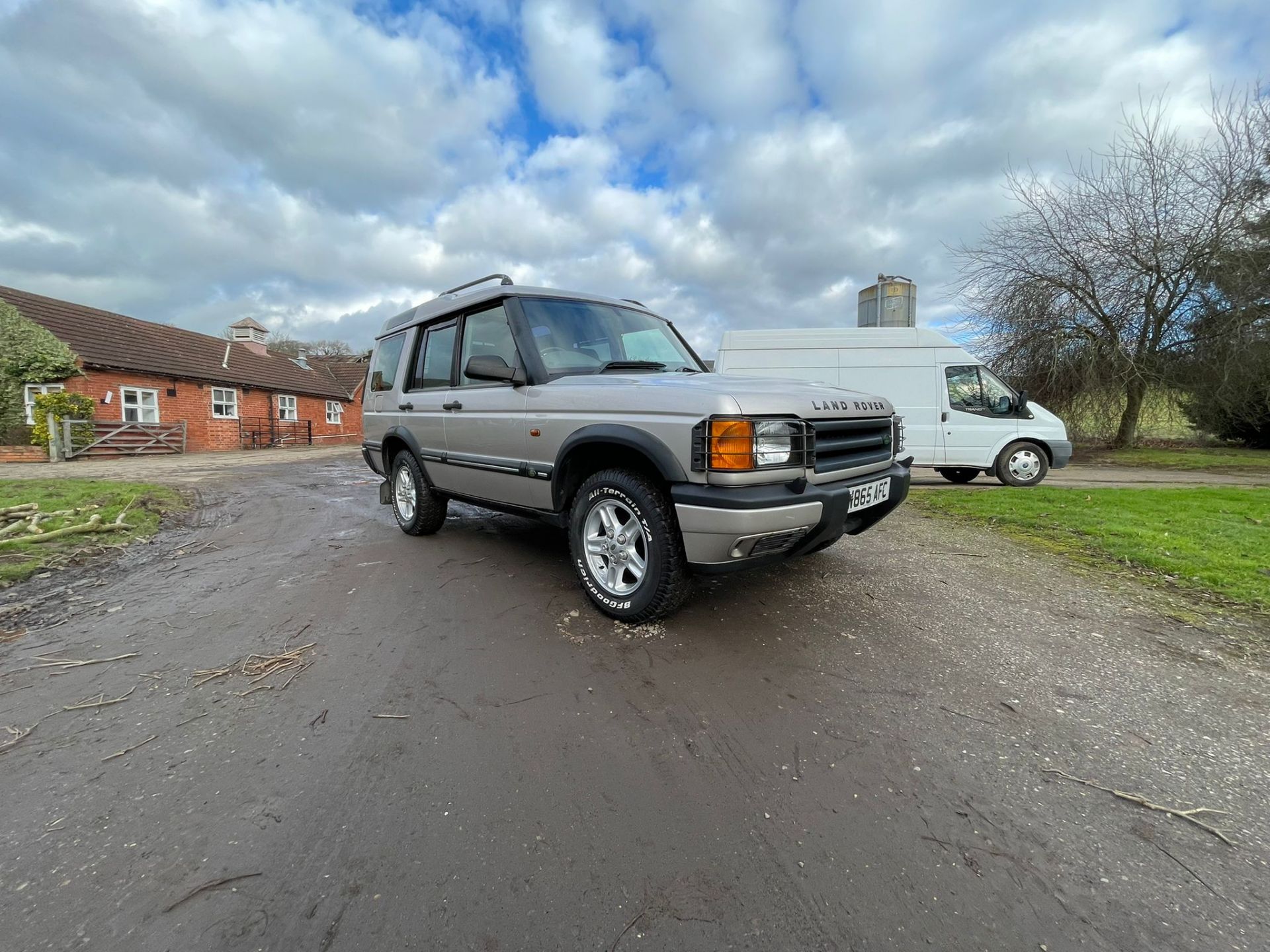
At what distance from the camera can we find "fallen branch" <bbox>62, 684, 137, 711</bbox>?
2.27m

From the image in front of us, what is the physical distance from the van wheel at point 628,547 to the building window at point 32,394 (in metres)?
19.8

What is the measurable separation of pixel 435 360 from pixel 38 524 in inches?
158

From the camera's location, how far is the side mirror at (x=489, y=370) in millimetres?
3570

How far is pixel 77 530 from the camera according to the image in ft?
16.4

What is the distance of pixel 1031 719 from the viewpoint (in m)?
2.18

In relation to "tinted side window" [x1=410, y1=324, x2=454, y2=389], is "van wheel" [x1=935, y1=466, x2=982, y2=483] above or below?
below

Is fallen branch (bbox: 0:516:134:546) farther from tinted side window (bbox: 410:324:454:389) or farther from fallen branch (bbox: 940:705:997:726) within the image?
fallen branch (bbox: 940:705:997:726)

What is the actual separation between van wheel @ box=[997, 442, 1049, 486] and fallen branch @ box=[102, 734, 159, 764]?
10286mm

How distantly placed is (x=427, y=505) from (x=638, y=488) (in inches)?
115

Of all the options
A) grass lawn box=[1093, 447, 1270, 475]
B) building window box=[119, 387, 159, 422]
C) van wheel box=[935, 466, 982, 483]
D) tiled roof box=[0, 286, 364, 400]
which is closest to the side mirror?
van wheel box=[935, 466, 982, 483]

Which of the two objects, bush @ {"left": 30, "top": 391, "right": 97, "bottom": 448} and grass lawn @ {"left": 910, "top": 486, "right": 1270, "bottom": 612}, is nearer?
grass lawn @ {"left": 910, "top": 486, "right": 1270, "bottom": 612}

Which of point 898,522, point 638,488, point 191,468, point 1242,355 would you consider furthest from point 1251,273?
point 191,468

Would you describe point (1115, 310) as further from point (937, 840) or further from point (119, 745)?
point (119, 745)

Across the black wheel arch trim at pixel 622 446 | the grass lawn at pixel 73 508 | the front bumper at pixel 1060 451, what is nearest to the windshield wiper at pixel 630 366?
the black wheel arch trim at pixel 622 446
